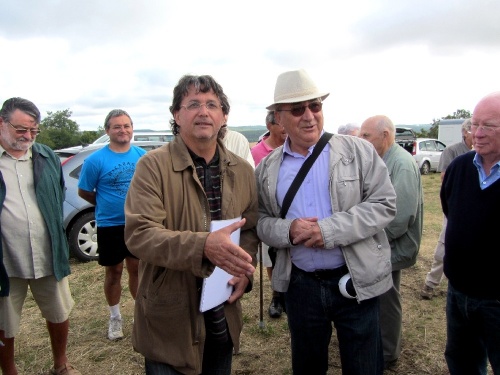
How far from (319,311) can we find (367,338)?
0.29 metres

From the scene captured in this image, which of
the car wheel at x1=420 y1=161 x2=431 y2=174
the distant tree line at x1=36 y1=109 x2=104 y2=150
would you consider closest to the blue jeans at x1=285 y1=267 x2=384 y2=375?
the car wheel at x1=420 y1=161 x2=431 y2=174

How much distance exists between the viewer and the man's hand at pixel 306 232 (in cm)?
202

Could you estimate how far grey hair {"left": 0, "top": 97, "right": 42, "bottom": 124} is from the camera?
2774 millimetres

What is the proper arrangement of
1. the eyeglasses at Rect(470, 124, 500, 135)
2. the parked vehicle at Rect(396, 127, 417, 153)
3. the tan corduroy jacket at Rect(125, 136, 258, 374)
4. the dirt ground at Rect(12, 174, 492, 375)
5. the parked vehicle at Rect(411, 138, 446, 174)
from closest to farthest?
the tan corduroy jacket at Rect(125, 136, 258, 374), the eyeglasses at Rect(470, 124, 500, 135), the dirt ground at Rect(12, 174, 492, 375), the parked vehicle at Rect(411, 138, 446, 174), the parked vehicle at Rect(396, 127, 417, 153)

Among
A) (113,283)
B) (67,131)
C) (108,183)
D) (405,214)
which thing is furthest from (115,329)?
(67,131)

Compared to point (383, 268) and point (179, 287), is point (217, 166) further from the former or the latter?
point (383, 268)

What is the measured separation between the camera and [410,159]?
293cm

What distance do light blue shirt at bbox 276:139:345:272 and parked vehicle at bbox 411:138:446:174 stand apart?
1608 cm

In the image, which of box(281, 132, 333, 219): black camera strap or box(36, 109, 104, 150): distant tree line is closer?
box(281, 132, 333, 219): black camera strap

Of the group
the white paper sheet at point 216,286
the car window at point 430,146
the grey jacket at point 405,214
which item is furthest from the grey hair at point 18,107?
the car window at point 430,146

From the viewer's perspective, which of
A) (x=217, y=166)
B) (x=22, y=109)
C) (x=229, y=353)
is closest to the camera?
(x=217, y=166)

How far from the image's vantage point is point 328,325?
227 cm

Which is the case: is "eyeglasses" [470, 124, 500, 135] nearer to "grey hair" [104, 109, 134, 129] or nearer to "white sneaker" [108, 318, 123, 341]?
"grey hair" [104, 109, 134, 129]

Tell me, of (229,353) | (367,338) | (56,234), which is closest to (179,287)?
(229,353)
